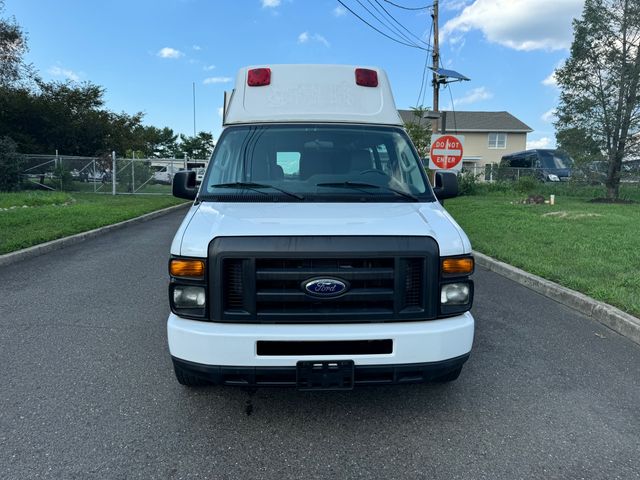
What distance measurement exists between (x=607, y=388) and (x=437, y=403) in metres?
1.44

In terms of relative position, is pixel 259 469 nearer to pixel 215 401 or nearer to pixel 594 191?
pixel 215 401

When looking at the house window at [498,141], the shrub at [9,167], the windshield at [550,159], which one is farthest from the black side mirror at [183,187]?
the house window at [498,141]

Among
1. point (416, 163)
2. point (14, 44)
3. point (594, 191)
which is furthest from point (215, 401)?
point (14, 44)

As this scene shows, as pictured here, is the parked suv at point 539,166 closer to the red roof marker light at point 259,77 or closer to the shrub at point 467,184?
the shrub at point 467,184

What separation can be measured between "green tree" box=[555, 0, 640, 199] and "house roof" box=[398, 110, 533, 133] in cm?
2503

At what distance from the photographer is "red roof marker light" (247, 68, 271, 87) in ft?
15.7

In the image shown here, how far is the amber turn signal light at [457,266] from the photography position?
3.04 m

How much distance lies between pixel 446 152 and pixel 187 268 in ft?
36.7

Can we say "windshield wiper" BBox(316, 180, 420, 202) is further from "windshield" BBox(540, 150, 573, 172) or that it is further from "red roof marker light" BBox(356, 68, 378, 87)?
"windshield" BBox(540, 150, 573, 172)

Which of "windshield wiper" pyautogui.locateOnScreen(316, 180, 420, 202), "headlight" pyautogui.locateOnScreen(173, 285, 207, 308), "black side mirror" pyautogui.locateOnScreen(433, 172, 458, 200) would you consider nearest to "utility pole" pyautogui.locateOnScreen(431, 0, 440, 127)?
"black side mirror" pyautogui.locateOnScreen(433, 172, 458, 200)

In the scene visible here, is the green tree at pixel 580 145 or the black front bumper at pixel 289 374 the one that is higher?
the green tree at pixel 580 145

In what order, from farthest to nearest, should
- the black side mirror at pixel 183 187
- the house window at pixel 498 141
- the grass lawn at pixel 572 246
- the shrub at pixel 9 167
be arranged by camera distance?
the house window at pixel 498 141 → the shrub at pixel 9 167 → the grass lawn at pixel 572 246 → the black side mirror at pixel 183 187

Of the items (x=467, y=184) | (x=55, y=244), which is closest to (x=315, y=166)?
(x=55, y=244)

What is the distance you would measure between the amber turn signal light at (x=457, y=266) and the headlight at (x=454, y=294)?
0.27 ft
